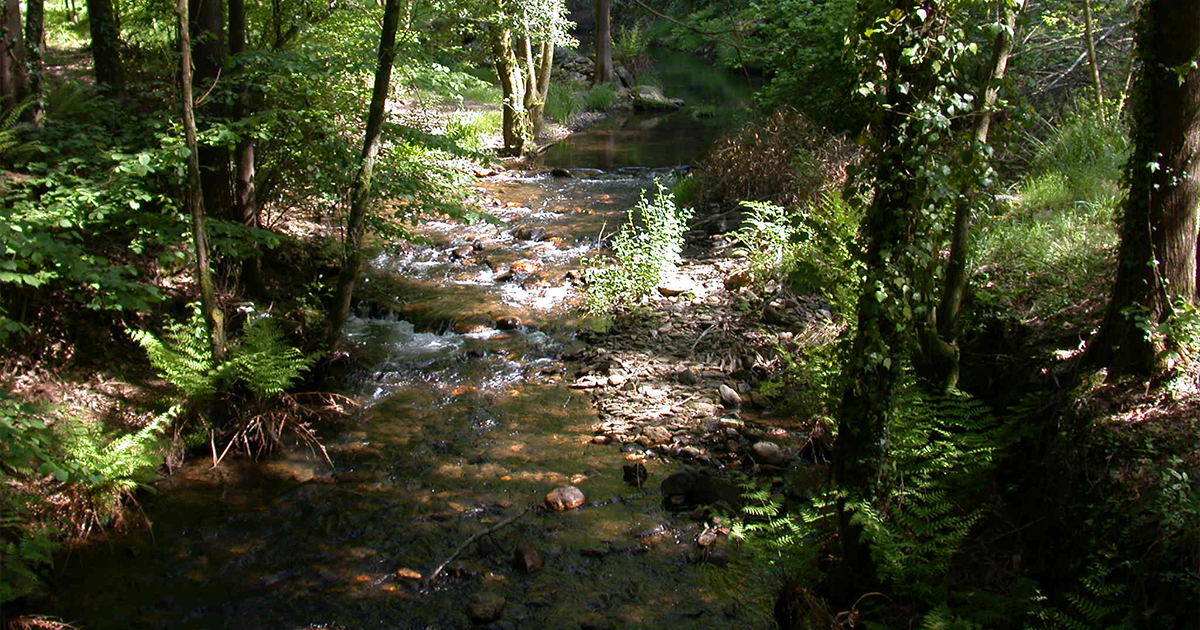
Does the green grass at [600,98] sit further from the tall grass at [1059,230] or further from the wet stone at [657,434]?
the wet stone at [657,434]

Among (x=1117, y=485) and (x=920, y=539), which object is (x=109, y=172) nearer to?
(x=920, y=539)

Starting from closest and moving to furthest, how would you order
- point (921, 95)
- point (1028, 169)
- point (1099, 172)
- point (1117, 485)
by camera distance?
point (921, 95)
point (1117, 485)
point (1099, 172)
point (1028, 169)

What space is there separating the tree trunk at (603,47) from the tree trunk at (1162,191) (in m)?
22.6

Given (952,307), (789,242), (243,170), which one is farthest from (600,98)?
(952,307)

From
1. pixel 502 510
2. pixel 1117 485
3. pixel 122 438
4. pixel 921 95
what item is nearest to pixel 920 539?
pixel 1117 485

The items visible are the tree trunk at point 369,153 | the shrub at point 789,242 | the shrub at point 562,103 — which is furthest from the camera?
the shrub at point 562,103

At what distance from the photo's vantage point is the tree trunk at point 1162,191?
14.1 ft

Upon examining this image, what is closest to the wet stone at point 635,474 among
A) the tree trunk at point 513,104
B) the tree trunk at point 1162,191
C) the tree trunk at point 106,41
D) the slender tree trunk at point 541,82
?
the tree trunk at point 1162,191

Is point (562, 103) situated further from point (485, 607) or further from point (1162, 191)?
point (485, 607)

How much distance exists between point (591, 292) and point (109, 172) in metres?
4.65

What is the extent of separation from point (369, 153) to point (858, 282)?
4.34 m

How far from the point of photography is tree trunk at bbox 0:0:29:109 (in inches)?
311

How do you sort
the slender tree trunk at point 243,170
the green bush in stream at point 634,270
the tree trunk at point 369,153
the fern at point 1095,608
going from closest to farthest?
the fern at point 1095,608
the tree trunk at point 369,153
the slender tree trunk at point 243,170
the green bush in stream at point 634,270

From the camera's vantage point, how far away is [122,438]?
5387 millimetres
